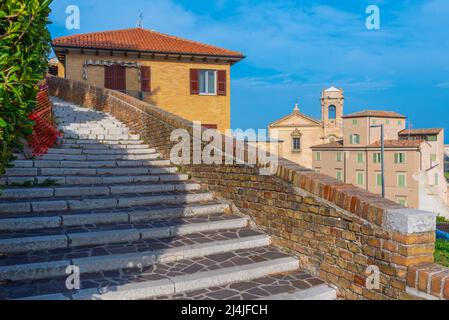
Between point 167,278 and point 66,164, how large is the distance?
4684 millimetres

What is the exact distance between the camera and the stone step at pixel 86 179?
6520mm

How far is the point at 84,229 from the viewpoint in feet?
17.1

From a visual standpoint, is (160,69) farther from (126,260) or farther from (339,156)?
(339,156)

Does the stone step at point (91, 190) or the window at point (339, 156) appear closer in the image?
the stone step at point (91, 190)

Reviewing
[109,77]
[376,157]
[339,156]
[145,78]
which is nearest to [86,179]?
[109,77]

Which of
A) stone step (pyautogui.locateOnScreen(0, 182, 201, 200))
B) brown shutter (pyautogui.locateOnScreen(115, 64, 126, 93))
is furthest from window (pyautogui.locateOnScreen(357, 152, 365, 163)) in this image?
stone step (pyautogui.locateOnScreen(0, 182, 201, 200))

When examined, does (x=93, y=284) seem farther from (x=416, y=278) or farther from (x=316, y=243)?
(x=416, y=278)

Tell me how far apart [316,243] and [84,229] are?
3.16 metres

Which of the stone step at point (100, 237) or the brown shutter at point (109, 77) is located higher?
the brown shutter at point (109, 77)

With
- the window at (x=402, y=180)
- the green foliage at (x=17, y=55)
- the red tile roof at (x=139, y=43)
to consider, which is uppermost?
the red tile roof at (x=139, y=43)

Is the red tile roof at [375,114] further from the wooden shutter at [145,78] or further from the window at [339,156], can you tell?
the wooden shutter at [145,78]

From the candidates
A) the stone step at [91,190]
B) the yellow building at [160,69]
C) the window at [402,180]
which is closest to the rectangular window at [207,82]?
the yellow building at [160,69]

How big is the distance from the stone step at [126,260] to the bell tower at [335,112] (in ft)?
161
